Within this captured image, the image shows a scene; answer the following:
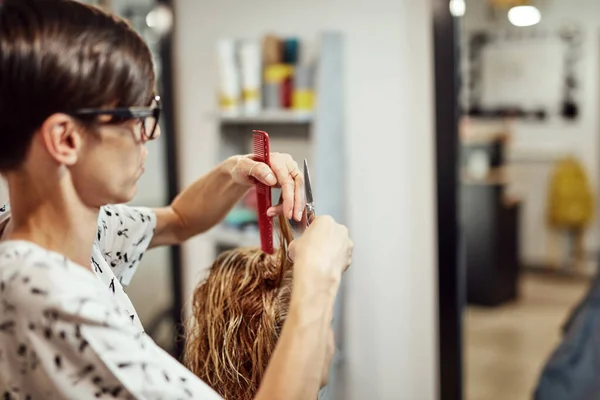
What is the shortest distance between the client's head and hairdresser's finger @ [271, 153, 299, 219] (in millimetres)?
54

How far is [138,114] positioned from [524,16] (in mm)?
2841

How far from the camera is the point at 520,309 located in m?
3.37

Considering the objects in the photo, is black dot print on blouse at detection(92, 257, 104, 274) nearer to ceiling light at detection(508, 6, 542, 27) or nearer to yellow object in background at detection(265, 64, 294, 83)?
yellow object in background at detection(265, 64, 294, 83)

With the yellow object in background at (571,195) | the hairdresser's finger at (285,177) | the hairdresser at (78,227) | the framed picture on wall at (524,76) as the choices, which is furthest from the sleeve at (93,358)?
the yellow object in background at (571,195)

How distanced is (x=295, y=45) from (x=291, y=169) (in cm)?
147

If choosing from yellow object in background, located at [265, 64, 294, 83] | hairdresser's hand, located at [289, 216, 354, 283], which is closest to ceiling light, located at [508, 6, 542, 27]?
yellow object in background, located at [265, 64, 294, 83]

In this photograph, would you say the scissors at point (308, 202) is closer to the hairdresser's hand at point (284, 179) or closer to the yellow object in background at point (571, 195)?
the hairdresser's hand at point (284, 179)

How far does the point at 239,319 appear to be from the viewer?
0.92 meters

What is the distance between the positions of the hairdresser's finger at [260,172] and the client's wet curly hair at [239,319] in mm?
59

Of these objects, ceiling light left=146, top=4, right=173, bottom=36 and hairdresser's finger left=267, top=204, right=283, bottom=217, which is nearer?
hairdresser's finger left=267, top=204, right=283, bottom=217

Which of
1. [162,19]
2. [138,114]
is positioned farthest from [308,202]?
[162,19]

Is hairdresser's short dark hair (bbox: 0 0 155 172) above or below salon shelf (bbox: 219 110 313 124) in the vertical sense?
below

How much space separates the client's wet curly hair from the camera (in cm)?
89

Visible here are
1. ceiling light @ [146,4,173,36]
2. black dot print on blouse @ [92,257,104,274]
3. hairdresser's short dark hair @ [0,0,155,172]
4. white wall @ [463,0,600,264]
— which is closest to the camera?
hairdresser's short dark hair @ [0,0,155,172]
